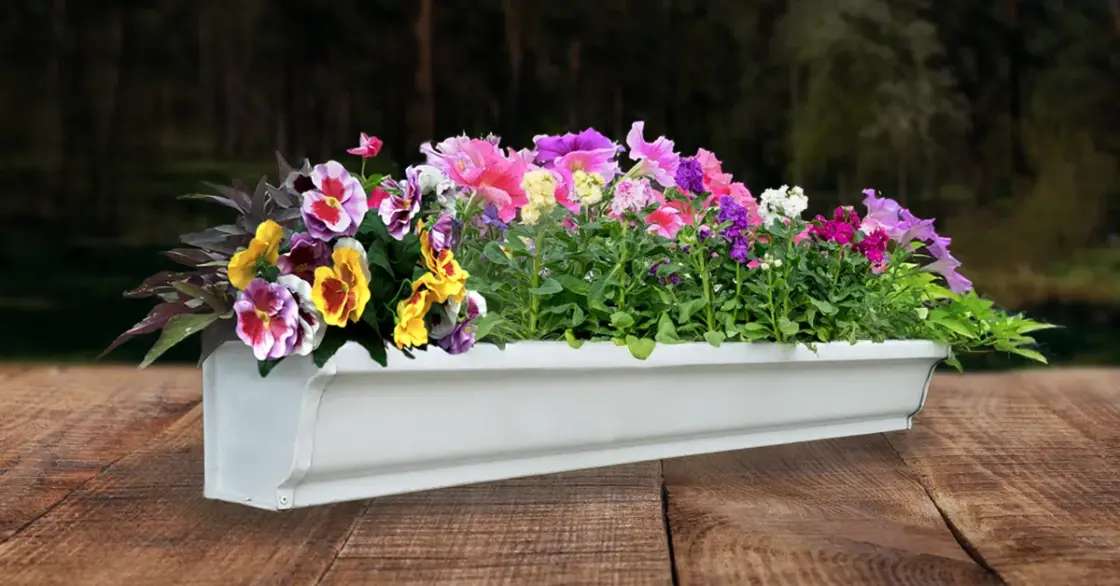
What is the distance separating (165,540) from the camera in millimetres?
949

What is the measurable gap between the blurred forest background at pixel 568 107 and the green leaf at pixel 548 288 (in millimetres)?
1291

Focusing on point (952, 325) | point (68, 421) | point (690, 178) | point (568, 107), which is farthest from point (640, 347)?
point (568, 107)

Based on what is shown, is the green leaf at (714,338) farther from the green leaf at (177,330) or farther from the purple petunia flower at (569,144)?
the green leaf at (177,330)

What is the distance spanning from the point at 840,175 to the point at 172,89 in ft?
5.27

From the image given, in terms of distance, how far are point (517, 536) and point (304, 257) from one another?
0.32m

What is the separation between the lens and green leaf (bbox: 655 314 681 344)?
1.23 m

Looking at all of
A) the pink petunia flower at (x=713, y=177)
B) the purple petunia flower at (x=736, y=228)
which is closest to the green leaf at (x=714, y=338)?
the purple petunia flower at (x=736, y=228)

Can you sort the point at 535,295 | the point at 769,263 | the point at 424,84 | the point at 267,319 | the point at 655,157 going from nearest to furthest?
the point at 267,319, the point at 535,295, the point at 769,263, the point at 655,157, the point at 424,84

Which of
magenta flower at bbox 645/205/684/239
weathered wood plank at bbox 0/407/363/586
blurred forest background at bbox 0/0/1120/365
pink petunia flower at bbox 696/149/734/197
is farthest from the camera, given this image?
blurred forest background at bbox 0/0/1120/365

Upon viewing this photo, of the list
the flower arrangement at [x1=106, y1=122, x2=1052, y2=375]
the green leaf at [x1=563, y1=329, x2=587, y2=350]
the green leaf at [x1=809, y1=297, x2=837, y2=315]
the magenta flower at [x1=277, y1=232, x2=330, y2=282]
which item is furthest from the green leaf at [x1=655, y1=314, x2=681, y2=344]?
the magenta flower at [x1=277, y1=232, x2=330, y2=282]

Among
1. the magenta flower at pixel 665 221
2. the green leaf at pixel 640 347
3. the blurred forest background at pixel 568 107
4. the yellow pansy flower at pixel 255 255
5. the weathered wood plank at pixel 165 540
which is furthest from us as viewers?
the blurred forest background at pixel 568 107

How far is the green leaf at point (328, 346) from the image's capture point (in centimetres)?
94

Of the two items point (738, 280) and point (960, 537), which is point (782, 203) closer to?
point (738, 280)

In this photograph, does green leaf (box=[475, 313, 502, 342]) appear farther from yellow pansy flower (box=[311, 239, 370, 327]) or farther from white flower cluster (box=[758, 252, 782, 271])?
white flower cluster (box=[758, 252, 782, 271])
